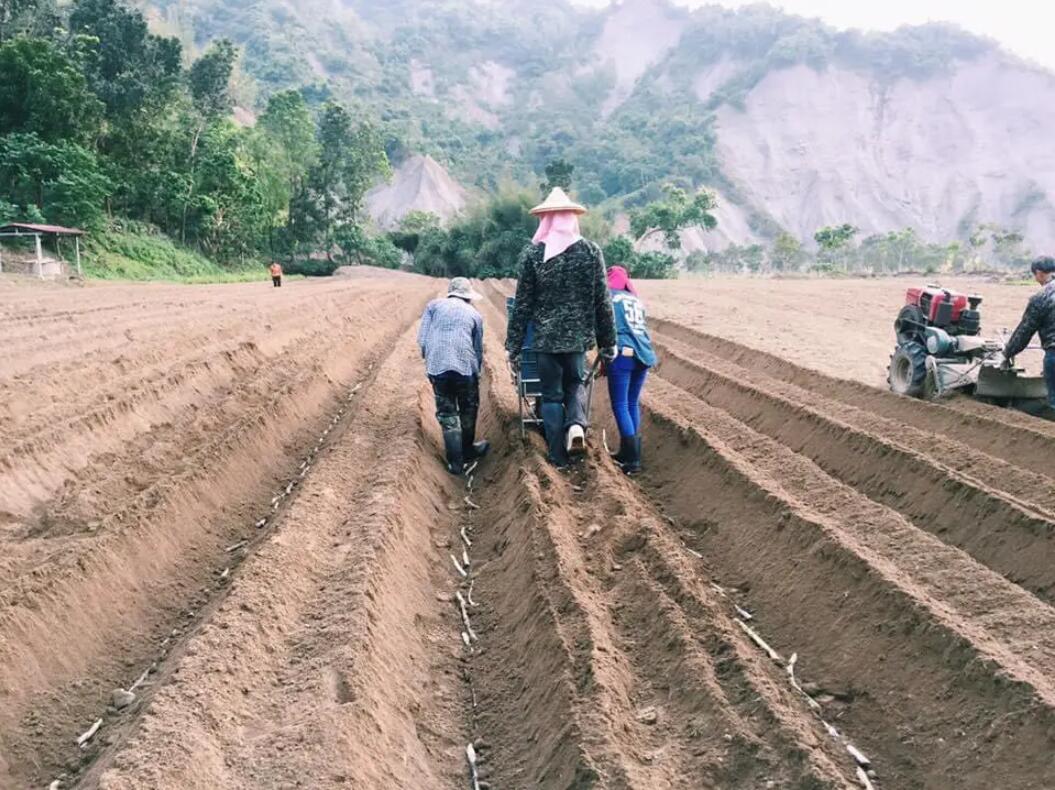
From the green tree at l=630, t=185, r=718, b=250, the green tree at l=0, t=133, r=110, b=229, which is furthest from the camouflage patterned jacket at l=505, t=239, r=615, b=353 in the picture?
the green tree at l=630, t=185, r=718, b=250

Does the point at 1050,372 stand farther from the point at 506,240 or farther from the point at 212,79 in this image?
the point at 212,79

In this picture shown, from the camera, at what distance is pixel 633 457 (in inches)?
253

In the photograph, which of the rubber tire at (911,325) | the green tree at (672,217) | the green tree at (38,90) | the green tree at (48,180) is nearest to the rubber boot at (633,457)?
the rubber tire at (911,325)

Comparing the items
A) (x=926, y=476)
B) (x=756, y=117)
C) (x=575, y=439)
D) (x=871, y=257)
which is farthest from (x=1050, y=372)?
(x=756, y=117)

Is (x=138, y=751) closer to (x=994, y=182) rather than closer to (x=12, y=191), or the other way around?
(x=12, y=191)

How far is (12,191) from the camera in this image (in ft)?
91.2

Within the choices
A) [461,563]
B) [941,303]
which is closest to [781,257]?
[941,303]

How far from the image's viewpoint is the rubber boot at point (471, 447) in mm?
6609

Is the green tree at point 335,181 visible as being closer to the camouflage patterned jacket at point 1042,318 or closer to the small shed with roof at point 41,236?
the small shed with roof at point 41,236

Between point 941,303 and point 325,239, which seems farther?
point 325,239

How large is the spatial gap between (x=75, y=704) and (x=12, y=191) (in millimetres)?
30060

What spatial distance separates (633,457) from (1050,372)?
3.52 m

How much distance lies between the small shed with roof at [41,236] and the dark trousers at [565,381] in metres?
23.0

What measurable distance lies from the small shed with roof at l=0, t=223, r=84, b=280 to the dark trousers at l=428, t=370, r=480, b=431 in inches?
875
